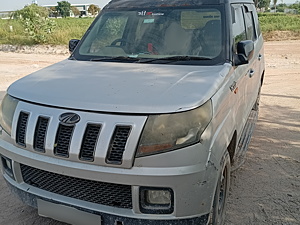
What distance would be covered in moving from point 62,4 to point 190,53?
95445 millimetres

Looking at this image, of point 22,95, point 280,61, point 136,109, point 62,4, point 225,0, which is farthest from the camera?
point 62,4

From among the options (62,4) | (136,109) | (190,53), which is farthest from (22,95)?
(62,4)

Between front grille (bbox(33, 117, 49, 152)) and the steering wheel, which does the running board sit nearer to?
the steering wheel

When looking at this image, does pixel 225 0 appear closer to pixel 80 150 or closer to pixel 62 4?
pixel 80 150

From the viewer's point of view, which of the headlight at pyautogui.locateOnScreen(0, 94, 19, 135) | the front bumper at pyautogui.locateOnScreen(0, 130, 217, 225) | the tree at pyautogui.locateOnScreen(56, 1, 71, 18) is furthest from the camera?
the tree at pyautogui.locateOnScreen(56, 1, 71, 18)

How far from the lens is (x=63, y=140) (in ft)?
7.24

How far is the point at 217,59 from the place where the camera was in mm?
3107

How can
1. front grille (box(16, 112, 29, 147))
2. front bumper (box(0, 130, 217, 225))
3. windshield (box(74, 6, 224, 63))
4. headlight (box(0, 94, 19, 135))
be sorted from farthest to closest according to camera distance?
windshield (box(74, 6, 224, 63)), headlight (box(0, 94, 19, 135)), front grille (box(16, 112, 29, 147)), front bumper (box(0, 130, 217, 225))

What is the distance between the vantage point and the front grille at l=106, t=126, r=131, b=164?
2076 millimetres

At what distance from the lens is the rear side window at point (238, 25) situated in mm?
3502

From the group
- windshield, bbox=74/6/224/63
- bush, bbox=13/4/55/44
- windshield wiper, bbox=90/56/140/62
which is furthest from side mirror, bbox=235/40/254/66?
bush, bbox=13/4/55/44

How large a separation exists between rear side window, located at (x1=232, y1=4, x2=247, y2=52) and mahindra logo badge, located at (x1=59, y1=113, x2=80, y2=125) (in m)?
1.98

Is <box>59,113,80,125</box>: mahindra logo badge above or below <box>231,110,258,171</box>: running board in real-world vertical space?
above

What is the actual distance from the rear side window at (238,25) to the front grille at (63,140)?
2054mm
